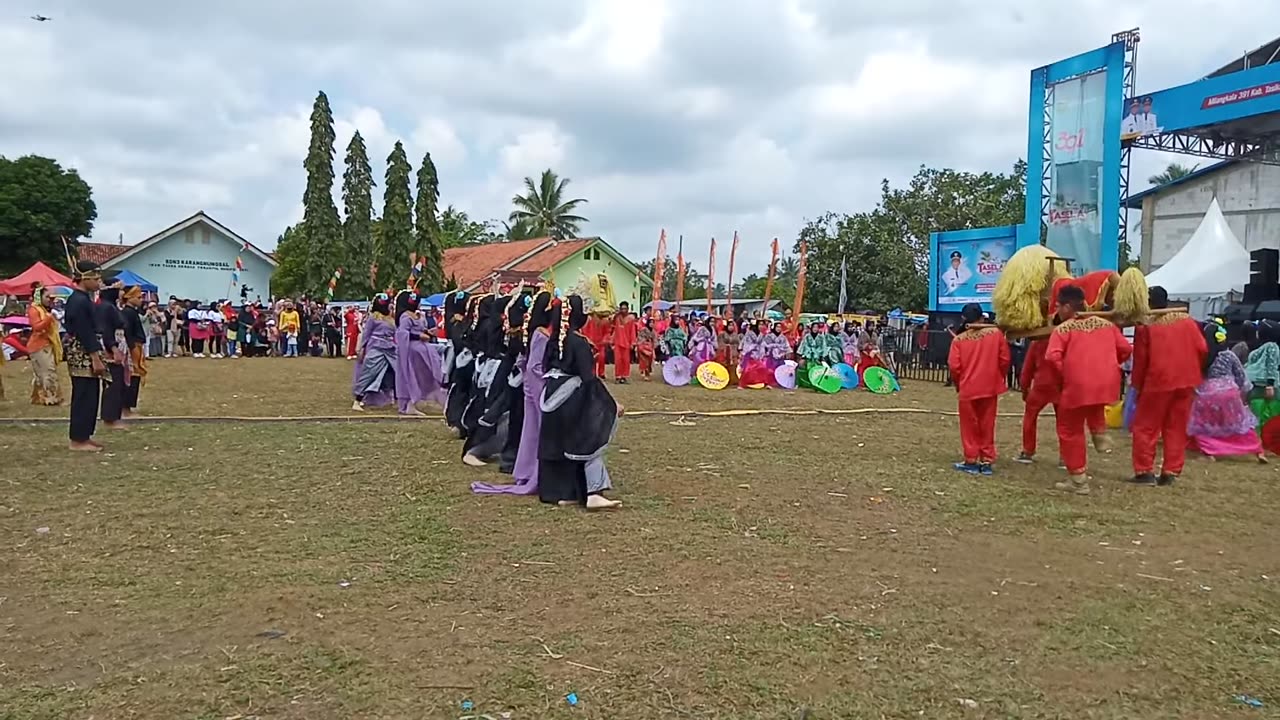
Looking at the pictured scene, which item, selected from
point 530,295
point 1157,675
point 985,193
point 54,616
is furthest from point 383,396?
point 985,193

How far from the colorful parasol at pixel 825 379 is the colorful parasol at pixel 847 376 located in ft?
0.40

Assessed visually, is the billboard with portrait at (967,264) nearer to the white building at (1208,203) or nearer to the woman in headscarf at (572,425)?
the white building at (1208,203)

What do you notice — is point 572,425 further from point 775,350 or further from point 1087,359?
point 775,350

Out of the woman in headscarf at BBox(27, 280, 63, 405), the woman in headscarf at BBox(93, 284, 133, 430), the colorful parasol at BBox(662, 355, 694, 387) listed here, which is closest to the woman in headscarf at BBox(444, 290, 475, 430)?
the woman in headscarf at BBox(93, 284, 133, 430)

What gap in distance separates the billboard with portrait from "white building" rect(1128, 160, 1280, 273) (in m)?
12.5

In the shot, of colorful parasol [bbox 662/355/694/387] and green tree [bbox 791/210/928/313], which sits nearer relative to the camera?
colorful parasol [bbox 662/355/694/387]

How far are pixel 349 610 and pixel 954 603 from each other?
297cm

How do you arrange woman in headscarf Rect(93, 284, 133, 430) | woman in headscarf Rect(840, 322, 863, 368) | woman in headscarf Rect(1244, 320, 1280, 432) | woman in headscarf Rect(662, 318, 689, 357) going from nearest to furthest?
woman in headscarf Rect(93, 284, 133, 430) → woman in headscarf Rect(1244, 320, 1280, 432) → woman in headscarf Rect(840, 322, 863, 368) → woman in headscarf Rect(662, 318, 689, 357)

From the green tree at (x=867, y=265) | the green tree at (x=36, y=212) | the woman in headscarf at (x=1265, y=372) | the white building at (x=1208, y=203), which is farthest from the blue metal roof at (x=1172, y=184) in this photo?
the green tree at (x=36, y=212)

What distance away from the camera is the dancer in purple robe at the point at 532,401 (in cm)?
701

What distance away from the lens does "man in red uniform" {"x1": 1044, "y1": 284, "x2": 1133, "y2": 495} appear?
25.0ft

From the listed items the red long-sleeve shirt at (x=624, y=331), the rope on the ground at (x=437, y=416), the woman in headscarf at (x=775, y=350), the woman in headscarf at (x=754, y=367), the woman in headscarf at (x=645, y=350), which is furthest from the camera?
the woman in headscarf at (x=645, y=350)

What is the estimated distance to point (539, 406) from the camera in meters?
6.88

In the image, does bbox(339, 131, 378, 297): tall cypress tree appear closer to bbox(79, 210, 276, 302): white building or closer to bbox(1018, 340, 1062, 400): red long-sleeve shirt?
bbox(79, 210, 276, 302): white building
